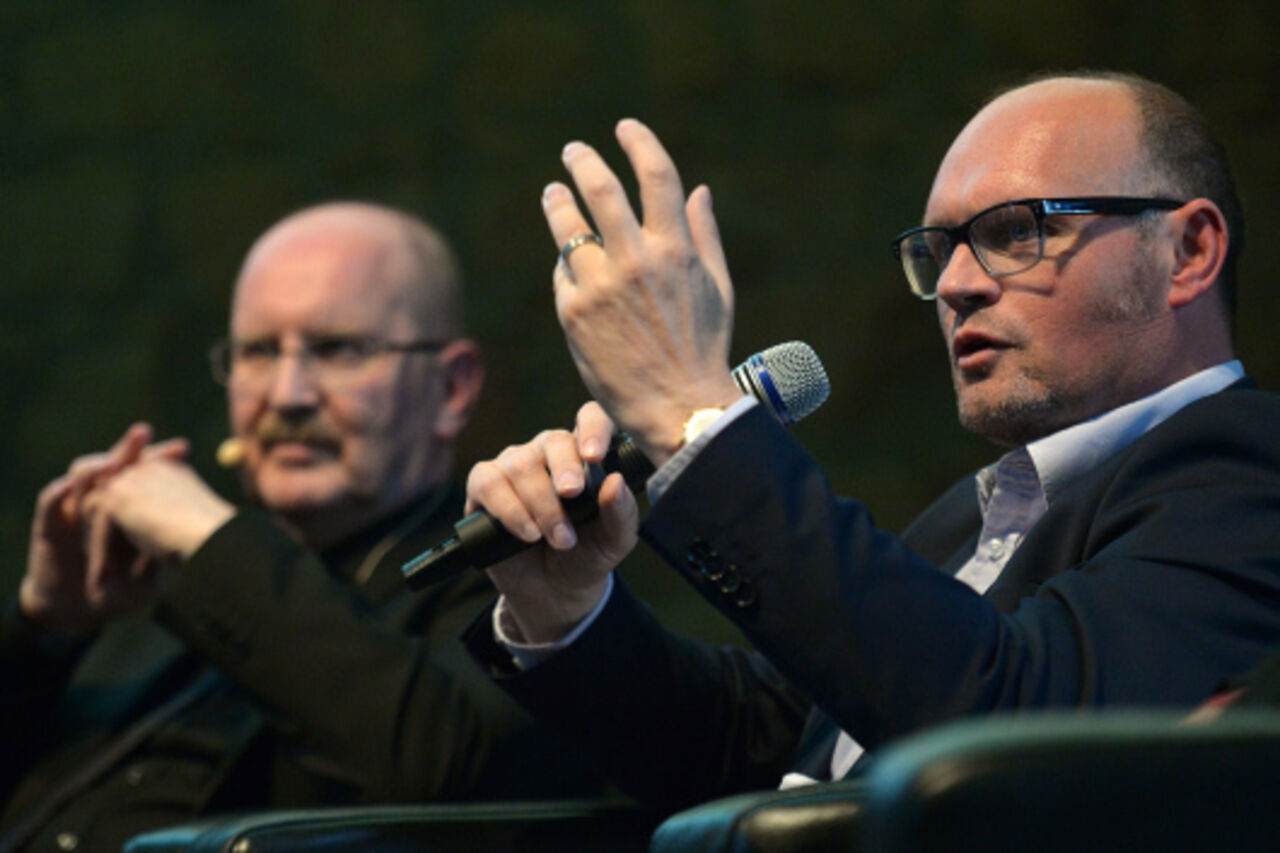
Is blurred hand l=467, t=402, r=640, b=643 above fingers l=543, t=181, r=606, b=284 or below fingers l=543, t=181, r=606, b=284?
below

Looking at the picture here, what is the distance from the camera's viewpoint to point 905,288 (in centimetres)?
306

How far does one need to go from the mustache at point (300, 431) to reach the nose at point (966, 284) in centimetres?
119

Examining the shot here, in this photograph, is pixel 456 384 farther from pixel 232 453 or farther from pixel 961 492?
pixel 961 492

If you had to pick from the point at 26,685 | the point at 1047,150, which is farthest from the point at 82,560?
the point at 1047,150

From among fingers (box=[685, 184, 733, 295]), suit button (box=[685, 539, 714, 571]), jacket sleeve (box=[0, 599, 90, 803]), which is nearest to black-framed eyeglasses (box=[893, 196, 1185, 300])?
fingers (box=[685, 184, 733, 295])

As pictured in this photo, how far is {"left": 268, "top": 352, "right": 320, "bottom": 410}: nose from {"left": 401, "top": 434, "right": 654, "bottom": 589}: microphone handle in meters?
1.13

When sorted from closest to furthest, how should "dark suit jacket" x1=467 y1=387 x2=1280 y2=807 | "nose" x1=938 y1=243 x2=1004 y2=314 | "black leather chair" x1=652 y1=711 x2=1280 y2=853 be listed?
1. "black leather chair" x1=652 y1=711 x2=1280 y2=853
2. "dark suit jacket" x1=467 y1=387 x2=1280 y2=807
3. "nose" x1=938 y1=243 x2=1004 y2=314

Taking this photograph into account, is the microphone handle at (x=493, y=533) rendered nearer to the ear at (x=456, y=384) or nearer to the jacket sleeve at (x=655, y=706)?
the jacket sleeve at (x=655, y=706)

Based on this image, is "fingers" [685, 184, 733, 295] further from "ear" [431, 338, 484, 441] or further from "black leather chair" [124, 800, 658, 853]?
"ear" [431, 338, 484, 441]

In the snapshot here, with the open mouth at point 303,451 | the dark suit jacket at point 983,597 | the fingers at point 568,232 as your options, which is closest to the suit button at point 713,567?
the dark suit jacket at point 983,597

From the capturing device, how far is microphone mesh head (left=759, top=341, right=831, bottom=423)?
4.35ft

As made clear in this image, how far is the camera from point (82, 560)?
239cm

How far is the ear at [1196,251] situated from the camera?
1.57 m

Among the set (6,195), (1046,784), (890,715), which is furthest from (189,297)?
(1046,784)
